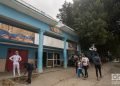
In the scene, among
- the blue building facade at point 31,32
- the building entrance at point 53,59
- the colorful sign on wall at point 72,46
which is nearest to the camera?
the blue building facade at point 31,32

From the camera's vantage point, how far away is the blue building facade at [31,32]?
42.9 ft

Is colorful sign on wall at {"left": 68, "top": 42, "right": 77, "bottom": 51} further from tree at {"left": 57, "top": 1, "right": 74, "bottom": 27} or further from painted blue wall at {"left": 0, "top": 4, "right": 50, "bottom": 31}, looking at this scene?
painted blue wall at {"left": 0, "top": 4, "right": 50, "bottom": 31}

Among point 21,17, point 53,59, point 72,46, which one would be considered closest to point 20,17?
point 21,17

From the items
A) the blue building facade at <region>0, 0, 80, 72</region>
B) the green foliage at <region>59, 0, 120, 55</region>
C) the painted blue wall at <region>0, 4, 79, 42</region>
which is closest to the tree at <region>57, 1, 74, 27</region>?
the green foliage at <region>59, 0, 120, 55</region>

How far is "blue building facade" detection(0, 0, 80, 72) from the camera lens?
13078 mm

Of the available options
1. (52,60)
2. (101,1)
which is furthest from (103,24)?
(52,60)

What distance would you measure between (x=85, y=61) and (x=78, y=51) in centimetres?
1314

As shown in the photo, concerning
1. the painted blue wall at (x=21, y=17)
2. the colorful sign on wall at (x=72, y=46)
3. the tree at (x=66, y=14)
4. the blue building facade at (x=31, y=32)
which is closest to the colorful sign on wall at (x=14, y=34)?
the blue building facade at (x=31, y=32)

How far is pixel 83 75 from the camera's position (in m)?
16.1

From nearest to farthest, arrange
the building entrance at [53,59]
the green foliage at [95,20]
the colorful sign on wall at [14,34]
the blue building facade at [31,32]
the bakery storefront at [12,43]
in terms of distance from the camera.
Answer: the blue building facade at [31,32] < the colorful sign on wall at [14,34] < the bakery storefront at [12,43] < the building entrance at [53,59] < the green foliage at [95,20]

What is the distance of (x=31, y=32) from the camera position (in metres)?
16.4

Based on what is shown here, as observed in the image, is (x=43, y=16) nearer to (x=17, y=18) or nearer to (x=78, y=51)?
(x=17, y=18)

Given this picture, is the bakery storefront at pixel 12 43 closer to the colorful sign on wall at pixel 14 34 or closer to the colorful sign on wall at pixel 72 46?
the colorful sign on wall at pixel 14 34

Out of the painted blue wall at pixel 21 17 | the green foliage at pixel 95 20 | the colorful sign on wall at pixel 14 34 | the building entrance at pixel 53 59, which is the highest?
the green foliage at pixel 95 20
